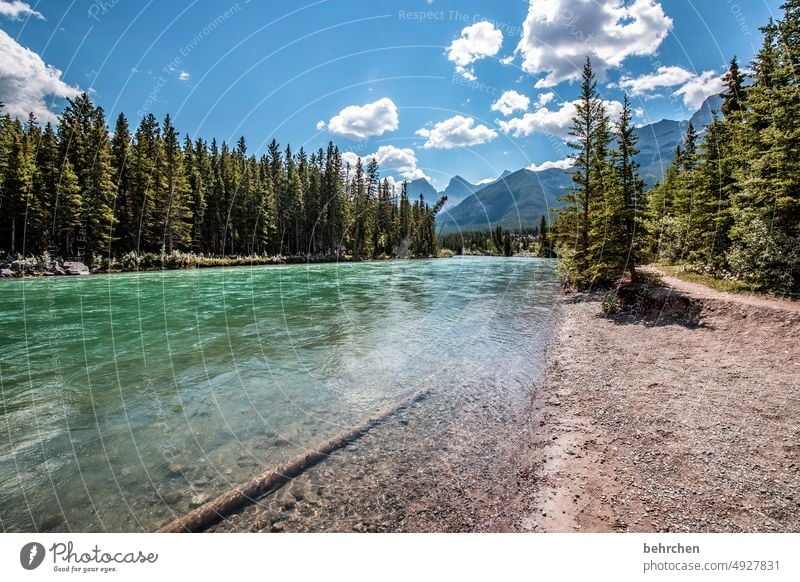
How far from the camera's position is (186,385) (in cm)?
929

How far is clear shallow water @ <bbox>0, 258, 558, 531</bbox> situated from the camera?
210 inches

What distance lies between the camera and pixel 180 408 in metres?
7.98

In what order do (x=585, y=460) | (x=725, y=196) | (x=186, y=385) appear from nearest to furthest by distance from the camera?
(x=585, y=460), (x=186, y=385), (x=725, y=196)

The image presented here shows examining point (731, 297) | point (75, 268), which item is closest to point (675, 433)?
point (731, 297)

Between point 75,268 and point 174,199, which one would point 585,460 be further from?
point 174,199

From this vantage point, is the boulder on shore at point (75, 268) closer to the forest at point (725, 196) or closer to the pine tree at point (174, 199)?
the pine tree at point (174, 199)

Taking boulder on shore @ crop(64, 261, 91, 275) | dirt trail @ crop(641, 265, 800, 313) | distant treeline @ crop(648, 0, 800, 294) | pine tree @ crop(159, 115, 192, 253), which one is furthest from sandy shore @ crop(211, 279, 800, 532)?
pine tree @ crop(159, 115, 192, 253)

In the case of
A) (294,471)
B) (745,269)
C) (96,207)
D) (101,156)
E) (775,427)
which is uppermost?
(101,156)

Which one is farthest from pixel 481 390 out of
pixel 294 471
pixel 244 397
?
pixel 244 397

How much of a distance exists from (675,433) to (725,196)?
22.7 meters

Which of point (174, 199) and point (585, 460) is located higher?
point (174, 199)

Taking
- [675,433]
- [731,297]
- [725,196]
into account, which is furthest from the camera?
[725,196]
